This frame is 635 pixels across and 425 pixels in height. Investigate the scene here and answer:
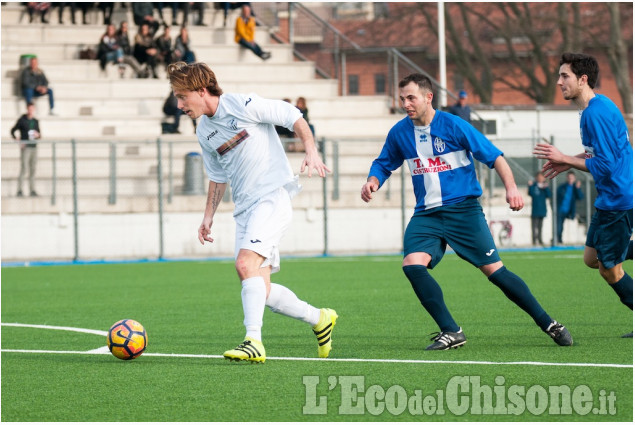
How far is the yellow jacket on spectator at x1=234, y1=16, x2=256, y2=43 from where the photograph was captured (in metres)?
31.7

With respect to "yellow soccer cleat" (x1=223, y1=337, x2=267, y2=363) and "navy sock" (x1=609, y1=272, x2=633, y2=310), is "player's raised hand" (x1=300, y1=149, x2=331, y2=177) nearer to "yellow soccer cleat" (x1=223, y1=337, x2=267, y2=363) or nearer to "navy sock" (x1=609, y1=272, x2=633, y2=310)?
"yellow soccer cleat" (x1=223, y1=337, x2=267, y2=363)

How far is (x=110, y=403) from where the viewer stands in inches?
243

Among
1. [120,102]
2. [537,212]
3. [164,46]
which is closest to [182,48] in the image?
[164,46]

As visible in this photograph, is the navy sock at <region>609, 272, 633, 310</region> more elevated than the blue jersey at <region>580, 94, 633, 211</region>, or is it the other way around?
the blue jersey at <region>580, 94, 633, 211</region>

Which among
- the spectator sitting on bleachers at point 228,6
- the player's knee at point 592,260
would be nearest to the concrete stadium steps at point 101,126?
the spectator sitting on bleachers at point 228,6

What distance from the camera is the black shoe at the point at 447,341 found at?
26.4ft

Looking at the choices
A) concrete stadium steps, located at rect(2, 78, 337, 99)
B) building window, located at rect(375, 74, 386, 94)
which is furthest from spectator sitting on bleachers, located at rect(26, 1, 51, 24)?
building window, located at rect(375, 74, 386, 94)

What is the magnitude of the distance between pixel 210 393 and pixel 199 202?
62.1ft

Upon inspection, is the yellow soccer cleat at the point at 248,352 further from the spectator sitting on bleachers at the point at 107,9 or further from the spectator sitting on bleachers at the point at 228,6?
the spectator sitting on bleachers at the point at 228,6

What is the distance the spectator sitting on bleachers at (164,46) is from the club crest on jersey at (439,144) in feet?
74.7

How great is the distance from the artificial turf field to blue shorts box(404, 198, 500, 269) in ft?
2.20

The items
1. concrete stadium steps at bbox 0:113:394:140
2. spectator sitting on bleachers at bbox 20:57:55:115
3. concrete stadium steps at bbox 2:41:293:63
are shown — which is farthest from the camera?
concrete stadium steps at bbox 2:41:293:63

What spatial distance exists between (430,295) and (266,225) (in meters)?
1.36

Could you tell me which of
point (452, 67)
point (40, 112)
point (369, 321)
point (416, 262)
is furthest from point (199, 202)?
point (452, 67)
